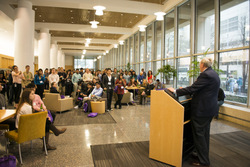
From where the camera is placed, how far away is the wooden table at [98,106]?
715 cm

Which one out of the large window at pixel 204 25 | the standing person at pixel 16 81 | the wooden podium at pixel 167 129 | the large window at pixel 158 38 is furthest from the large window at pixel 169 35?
the wooden podium at pixel 167 129

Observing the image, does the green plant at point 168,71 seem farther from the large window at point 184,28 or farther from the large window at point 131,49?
the large window at point 131,49

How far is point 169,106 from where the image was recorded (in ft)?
10.1

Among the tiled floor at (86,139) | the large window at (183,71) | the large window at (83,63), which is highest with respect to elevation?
the large window at (83,63)

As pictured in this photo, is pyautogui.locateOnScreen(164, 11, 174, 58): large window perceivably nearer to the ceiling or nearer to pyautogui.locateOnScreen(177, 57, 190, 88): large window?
the ceiling

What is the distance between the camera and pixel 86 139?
4395mm

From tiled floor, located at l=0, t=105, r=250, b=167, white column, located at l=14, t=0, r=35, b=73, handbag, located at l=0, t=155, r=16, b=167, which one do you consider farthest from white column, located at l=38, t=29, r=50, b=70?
handbag, located at l=0, t=155, r=16, b=167

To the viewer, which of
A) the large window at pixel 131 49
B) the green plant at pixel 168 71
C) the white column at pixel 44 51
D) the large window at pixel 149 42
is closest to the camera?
the green plant at pixel 168 71

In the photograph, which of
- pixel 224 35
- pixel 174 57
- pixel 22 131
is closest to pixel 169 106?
pixel 22 131

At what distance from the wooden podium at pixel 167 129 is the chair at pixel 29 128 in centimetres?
191

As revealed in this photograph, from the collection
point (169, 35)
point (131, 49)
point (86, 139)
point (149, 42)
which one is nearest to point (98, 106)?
point (86, 139)

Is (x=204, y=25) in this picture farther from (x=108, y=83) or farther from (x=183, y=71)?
(x=108, y=83)

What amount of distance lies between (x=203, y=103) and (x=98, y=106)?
4.70 meters

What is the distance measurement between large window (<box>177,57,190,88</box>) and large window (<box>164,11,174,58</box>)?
38.2 inches
